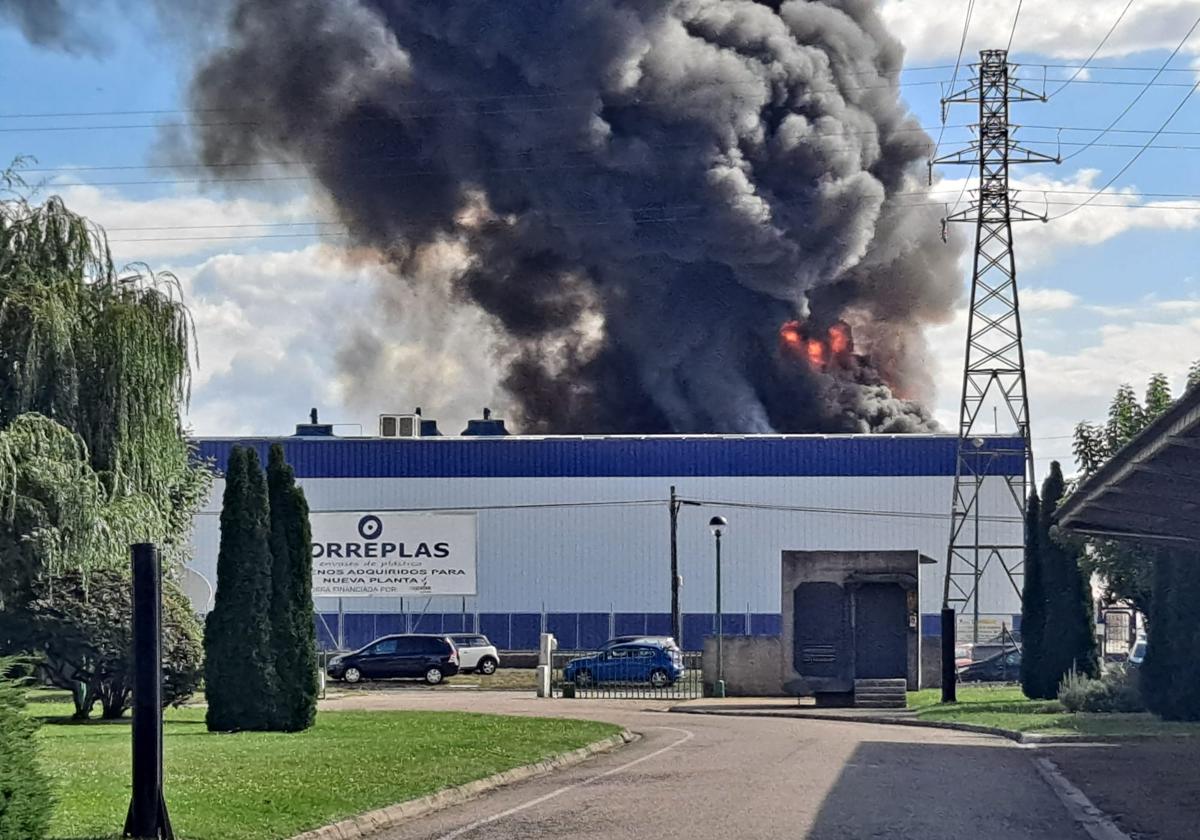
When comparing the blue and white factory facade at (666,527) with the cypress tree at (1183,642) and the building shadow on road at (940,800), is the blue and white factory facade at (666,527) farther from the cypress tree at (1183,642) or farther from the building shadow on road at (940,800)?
the building shadow on road at (940,800)

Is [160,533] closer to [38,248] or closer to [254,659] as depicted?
[254,659]

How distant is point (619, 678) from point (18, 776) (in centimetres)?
3889

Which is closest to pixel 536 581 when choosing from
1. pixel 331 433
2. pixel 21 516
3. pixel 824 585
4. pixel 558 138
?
pixel 331 433

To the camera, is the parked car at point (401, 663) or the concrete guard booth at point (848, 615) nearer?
the concrete guard booth at point (848, 615)

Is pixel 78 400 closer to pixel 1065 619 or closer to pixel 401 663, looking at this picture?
pixel 1065 619

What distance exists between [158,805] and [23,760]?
1.79 metres

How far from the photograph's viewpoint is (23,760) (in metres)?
11.4

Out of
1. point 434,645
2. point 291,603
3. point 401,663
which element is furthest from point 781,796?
point 434,645

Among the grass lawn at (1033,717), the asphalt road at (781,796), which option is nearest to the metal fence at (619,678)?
the grass lawn at (1033,717)

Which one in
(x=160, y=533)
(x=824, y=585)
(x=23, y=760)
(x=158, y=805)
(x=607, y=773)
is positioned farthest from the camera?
(x=824, y=585)

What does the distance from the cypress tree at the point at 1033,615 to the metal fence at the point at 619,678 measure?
10770 millimetres

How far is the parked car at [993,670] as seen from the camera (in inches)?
2021

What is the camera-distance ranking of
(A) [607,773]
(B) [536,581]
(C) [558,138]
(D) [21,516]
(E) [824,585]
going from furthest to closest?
(C) [558,138] → (B) [536,581] → (E) [824,585] → (D) [21,516] → (A) [607,773]

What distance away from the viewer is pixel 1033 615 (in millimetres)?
38031
